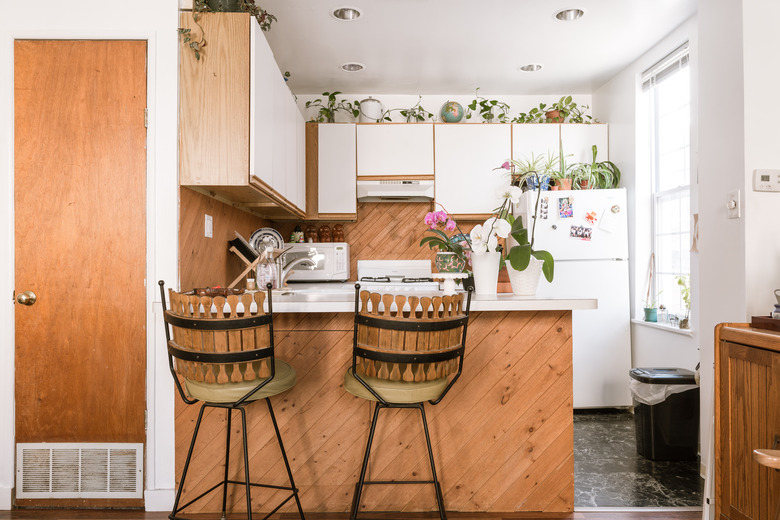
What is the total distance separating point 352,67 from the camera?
152 inches

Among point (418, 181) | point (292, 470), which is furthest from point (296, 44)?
point (292, 470)

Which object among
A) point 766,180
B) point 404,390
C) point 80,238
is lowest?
point 404,390

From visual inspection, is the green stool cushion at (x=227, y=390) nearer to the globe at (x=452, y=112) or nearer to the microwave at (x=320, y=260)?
the microwave at (x=320, y=260)

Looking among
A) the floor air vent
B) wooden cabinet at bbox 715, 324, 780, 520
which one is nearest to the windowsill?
wooden cabinet at bbox 715, 324, 780, 520

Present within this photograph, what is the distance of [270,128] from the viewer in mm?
2646

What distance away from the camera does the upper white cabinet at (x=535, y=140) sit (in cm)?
411

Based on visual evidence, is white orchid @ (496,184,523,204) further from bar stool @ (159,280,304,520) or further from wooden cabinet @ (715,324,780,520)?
bar stool @ (159,280,304,520)

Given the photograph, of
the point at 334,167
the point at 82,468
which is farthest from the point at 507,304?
the point at 334,167

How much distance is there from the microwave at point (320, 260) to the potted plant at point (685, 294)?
2.41m

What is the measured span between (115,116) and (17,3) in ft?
2.19

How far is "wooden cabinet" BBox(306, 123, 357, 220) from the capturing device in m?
4.07

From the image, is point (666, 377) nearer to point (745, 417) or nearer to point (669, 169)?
point (745, 417)

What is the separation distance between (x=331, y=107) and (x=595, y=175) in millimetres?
2216

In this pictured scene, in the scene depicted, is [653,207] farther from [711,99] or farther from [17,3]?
[17,3]
